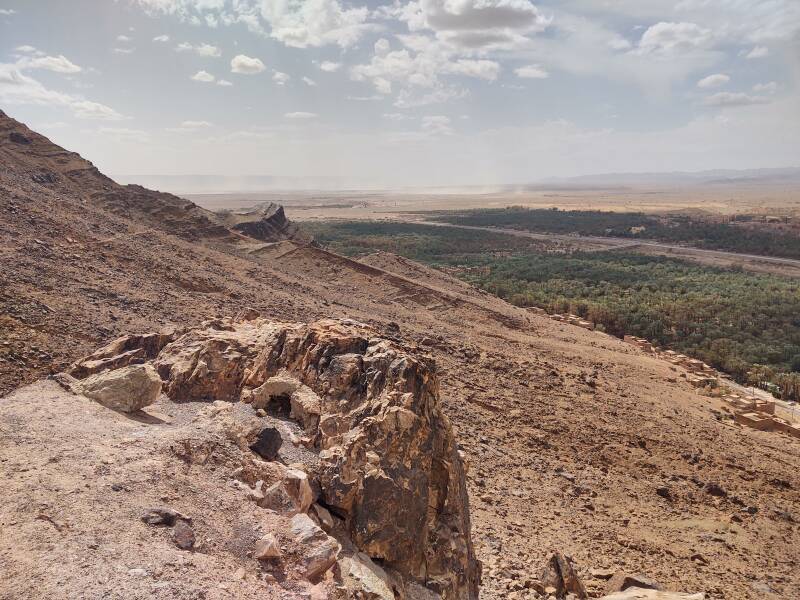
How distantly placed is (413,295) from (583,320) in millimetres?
11991

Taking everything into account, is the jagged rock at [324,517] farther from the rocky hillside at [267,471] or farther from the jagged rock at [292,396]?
the jagged rock at [292,396]

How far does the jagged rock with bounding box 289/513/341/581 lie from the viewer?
552cm

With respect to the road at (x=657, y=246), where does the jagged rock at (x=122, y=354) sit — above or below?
above

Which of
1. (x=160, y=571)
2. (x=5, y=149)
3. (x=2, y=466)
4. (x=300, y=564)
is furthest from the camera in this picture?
(x=5, y=149)

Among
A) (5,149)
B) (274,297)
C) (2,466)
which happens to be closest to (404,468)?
(2,466)

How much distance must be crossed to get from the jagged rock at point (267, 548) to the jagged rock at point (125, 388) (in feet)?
13.0

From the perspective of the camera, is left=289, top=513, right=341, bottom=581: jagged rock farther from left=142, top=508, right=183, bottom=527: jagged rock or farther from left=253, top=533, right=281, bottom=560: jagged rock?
left=142, top=508, right=183, bottom=527: jagged rock

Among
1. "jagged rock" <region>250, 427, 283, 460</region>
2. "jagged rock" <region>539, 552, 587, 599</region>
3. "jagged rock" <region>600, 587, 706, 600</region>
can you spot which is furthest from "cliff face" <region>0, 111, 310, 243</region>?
"jagged rock" <region>600, 587, 706, 600</region>

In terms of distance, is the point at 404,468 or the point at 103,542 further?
the point at 404,468

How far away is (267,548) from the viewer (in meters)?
5.55

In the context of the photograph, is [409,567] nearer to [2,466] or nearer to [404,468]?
[404,468]

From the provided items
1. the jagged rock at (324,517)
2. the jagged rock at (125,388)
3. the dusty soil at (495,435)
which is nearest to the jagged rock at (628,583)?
the dusty soil at (495,435)

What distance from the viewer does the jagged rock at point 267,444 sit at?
763cm

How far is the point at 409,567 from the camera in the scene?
712 cm
